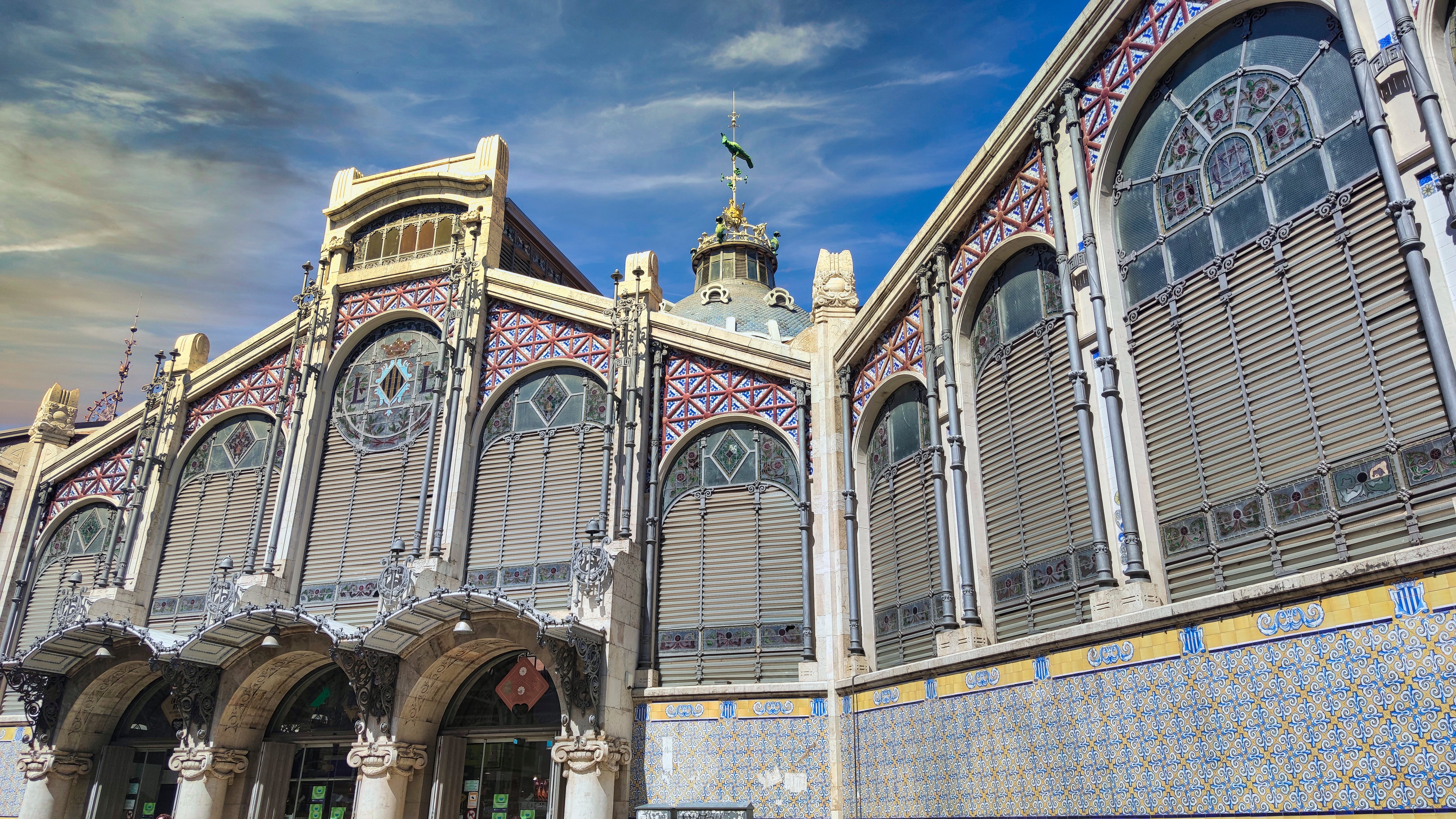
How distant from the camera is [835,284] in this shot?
22141 millimetres

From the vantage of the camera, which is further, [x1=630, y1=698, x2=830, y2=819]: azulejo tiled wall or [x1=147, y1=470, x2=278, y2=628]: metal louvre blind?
[x1=147, y1=470, x2=278, y2=628]: metal louvre blind

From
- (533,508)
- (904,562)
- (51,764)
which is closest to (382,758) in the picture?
(533,508)

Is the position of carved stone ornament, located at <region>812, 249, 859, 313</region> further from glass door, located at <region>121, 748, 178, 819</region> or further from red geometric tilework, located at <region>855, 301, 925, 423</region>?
glass door, located at <region>121, 748, 178, 819</region>

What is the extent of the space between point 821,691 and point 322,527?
12478 millimetres

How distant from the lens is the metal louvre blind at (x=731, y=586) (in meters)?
19.9

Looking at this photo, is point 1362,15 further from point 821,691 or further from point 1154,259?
point 821,691

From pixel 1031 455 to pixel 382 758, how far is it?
13.4 meters

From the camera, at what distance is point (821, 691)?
1867 cm

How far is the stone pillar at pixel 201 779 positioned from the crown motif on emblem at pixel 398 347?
9.52m

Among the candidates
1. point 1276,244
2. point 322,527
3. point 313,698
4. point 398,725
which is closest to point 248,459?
point 322,527

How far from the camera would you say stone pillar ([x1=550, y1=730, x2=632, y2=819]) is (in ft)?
59.0

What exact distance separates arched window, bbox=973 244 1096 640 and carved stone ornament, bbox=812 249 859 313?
5.24 metres

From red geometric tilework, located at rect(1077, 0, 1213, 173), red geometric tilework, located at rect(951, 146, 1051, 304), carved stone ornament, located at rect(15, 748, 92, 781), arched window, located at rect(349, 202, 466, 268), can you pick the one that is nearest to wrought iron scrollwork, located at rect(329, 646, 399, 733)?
carved stone ornament, located at rect(15, 748, 92, 781)

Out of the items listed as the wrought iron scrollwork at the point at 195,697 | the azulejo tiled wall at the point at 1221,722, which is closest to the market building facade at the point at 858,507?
the azulejo tiled wall at the point at 1221,722
